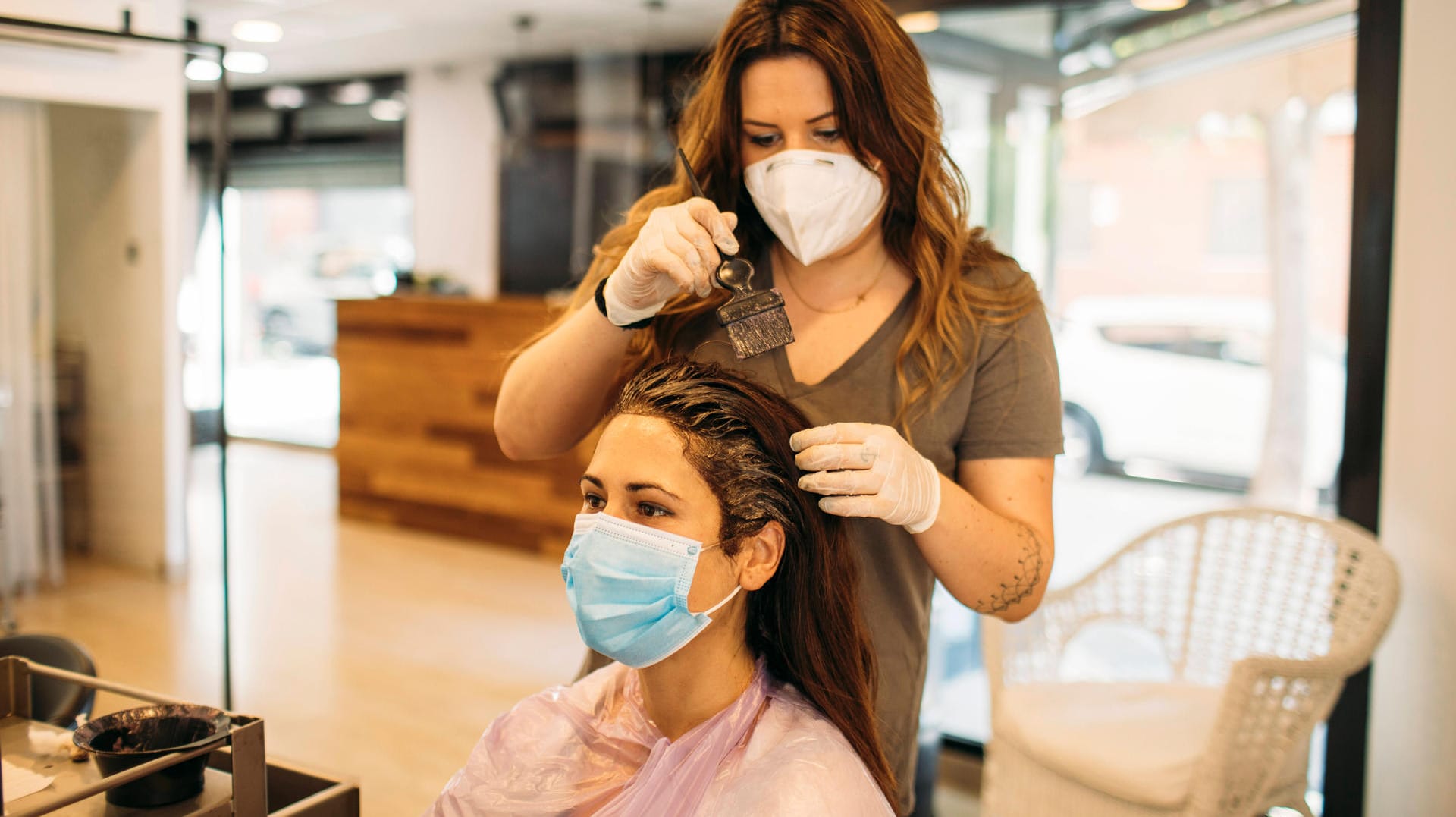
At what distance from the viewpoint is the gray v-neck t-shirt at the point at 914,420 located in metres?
1.28

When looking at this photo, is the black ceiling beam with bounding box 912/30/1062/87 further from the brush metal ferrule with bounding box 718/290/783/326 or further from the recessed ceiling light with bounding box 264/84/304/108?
the recessed ceiling light with bounding box 264/84/304/108

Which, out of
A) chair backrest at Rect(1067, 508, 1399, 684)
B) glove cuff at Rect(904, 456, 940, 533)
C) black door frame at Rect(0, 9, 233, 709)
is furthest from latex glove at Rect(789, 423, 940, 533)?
black door frame at Rect(0, 9, 233, 709)

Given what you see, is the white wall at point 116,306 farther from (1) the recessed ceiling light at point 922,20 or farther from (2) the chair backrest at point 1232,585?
(2) the chair backrest at point 1232,585

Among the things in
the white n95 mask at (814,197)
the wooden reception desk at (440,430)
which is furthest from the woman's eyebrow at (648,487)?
the wooden reception desk at (440,430)

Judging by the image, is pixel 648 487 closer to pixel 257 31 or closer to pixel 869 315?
pixel 869 315

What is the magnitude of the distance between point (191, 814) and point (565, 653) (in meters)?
2.85

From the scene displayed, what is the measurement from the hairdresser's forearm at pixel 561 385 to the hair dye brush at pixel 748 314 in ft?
0.51

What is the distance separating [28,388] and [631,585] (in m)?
2.29

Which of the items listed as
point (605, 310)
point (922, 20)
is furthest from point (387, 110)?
point (605, 310)

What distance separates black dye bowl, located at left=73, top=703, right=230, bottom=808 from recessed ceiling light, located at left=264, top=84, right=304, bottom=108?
7.81 meters

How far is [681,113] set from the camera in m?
1.51

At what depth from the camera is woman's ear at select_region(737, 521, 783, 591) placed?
117cm

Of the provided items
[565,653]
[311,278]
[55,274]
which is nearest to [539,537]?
[565,653]

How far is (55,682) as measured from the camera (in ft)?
4.94
